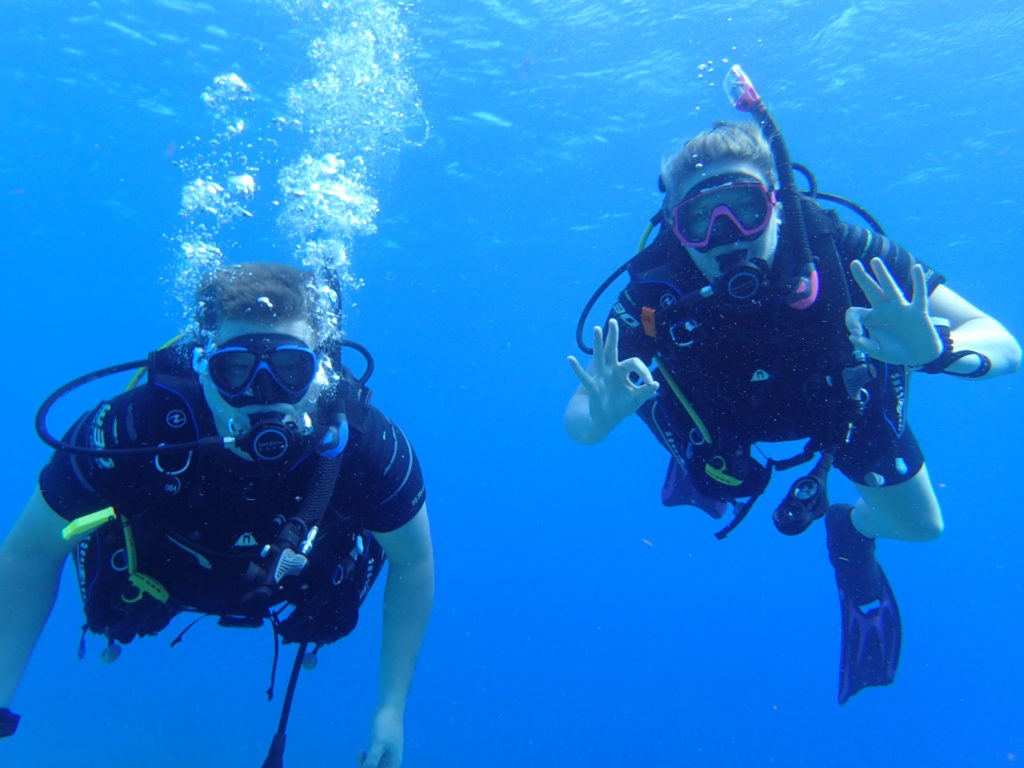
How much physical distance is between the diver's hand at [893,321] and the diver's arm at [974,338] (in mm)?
522

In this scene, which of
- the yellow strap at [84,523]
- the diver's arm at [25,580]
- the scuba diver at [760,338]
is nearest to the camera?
the yellow strap at [84,523]

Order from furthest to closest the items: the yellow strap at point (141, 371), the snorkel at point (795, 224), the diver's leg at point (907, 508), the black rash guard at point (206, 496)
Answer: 1. the diver's leg at point (907, 508)
2. the snorkel at point (795, 224)
3. the yellow strap at point (141, 371)
4. the black rash guard at point (206, 496)

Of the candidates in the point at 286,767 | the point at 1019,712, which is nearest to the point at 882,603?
the point at 286,767

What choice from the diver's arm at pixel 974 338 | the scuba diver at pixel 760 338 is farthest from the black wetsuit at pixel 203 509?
the diver's arm at pixel 974 338

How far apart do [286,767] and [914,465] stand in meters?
21.4

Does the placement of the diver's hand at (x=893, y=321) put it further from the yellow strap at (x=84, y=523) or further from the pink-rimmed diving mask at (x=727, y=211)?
the yellow strap at (x=84, y=523)

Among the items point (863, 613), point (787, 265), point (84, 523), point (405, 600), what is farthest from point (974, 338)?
point (84, 523)

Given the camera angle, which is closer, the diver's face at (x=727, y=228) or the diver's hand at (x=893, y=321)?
the diver's hand at (x=893, y=321)

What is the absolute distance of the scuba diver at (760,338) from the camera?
13.4 ft

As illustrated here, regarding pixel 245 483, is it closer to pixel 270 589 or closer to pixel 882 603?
pixel 270 589

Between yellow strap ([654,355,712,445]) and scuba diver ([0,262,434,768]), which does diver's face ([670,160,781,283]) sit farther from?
scuba diver ([0,262,434,768])

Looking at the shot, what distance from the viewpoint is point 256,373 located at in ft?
11.1

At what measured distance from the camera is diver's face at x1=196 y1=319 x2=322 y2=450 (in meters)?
3.39

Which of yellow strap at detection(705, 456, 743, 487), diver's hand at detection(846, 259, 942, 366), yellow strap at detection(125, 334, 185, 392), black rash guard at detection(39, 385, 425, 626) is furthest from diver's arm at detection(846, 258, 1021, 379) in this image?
yellow strap at detection(125, 334, 185, 392)
